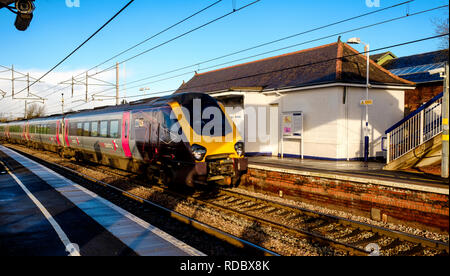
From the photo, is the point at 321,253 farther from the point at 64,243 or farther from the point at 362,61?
the point at 362,61

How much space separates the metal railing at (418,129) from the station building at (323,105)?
3.05 meters

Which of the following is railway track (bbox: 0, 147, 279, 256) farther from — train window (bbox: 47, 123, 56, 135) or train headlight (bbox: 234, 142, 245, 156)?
train window (bbox: 47, 123, 56, 135)

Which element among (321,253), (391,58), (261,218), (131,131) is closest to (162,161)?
(131,131)

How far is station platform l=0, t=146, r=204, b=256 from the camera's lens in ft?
19.0

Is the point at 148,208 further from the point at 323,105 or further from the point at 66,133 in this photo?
the point at 66,133

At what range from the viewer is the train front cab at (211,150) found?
969cm

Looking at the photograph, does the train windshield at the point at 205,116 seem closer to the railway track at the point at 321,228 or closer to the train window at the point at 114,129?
the railway track at the point at 321,228

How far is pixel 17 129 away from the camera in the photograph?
3688 centimetres

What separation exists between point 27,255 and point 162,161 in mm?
5367

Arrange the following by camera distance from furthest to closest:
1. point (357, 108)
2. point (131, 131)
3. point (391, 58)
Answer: point (391, 58) < point (357, 108) < point (131, 131)

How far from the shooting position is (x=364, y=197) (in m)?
8.46

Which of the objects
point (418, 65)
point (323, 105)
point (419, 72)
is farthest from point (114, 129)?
point (418, 65)

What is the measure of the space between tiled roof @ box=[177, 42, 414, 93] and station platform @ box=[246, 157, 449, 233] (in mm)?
5010

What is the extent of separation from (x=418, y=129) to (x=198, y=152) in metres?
7.02
